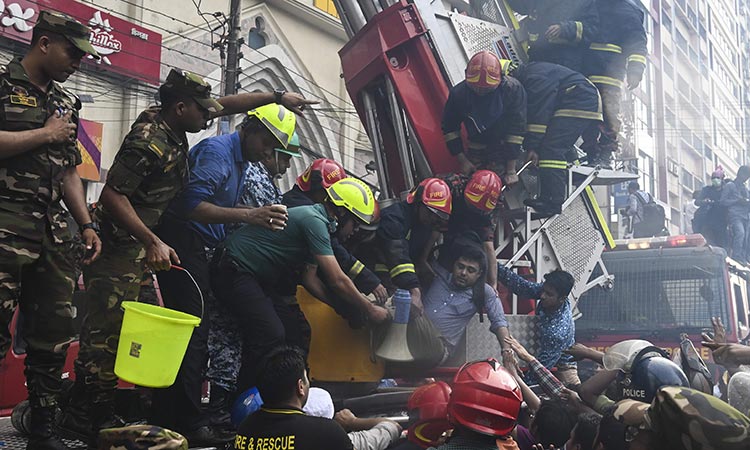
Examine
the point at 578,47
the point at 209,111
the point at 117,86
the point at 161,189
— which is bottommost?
the point at 161,189

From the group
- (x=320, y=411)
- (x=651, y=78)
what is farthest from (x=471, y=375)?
(x=651, y=78)

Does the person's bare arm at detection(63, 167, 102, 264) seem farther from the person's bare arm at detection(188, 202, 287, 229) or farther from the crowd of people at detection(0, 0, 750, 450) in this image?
the person's bare arm at detection(188, 202, 287, 229)

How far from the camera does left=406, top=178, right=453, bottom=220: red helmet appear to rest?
524 centimetres

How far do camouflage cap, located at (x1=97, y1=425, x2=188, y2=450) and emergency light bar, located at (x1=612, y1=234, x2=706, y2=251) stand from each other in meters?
6.67

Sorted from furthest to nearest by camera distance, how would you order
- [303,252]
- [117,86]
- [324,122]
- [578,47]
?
[324,122], [117,86], [578,47], [303,252]

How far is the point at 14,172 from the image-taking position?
294 cm

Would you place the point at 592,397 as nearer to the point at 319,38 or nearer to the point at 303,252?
the point at 303,252

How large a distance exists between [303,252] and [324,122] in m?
18.3

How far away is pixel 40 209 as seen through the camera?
2996 mm

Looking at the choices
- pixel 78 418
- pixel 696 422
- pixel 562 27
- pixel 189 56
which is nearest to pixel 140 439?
pixel 78 418

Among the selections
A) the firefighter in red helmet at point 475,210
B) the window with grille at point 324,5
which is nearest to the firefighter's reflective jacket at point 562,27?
the firefighter in red helmet at point 475,210

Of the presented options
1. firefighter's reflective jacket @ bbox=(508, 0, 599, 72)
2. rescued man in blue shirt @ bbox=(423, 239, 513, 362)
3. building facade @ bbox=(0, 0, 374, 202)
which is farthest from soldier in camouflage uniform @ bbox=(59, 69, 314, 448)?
building facade @ bbox=(0, 0, 374, 202)

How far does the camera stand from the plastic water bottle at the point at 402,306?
183 inches

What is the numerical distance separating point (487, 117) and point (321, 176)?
1407mm
